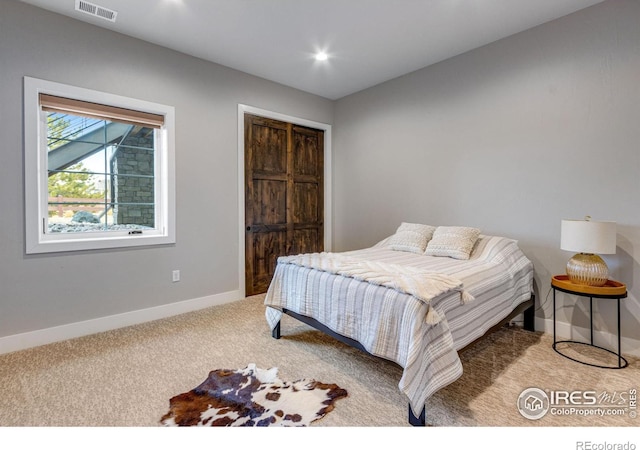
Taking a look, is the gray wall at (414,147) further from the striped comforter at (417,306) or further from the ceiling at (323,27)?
the striped comforter at (417,306)

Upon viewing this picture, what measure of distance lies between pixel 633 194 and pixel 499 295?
1298 mm

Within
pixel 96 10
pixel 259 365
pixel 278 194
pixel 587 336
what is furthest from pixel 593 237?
pixel 96 10

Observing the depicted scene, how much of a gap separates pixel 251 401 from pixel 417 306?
108 centimetres

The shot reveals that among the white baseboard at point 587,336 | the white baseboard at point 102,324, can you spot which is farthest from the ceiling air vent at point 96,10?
the white baseboard at point 587,336

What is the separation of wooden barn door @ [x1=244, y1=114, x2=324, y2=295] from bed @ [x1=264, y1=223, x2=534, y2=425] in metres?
1.39

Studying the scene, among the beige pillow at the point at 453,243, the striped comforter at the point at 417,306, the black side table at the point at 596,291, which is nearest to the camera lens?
the striped comforter at the point at 417,306

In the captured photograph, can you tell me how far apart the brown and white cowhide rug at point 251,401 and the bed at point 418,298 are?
39 centimetres

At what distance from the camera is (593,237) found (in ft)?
7.28

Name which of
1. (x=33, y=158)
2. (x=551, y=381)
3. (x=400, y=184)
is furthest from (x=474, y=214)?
(x=33, y=158)

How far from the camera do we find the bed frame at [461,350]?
1604 millimetres

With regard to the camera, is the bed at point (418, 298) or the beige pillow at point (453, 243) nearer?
the bed at point (418, 298)

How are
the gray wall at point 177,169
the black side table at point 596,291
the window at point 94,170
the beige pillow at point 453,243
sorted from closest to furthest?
the black side table at point 596,291 → the gray wall at point 177,169 → the window at point 94,170 → the beige pillow at point 453,243

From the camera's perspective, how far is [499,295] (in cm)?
232

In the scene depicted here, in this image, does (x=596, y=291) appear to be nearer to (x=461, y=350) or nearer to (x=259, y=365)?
(x=461, y=350)
